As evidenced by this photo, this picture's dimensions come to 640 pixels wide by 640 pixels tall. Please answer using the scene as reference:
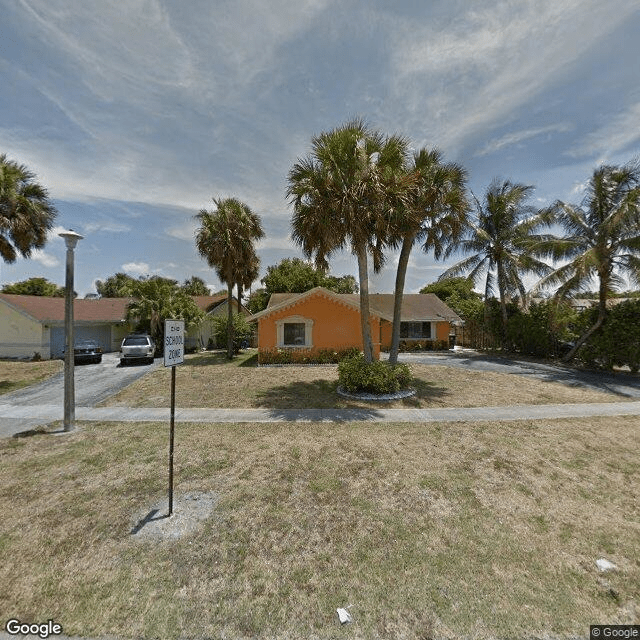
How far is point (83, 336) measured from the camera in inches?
952

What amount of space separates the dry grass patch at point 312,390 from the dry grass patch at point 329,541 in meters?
3.39

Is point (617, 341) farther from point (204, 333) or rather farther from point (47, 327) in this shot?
point (47, 327)

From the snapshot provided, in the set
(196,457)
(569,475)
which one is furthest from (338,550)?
(569,475)

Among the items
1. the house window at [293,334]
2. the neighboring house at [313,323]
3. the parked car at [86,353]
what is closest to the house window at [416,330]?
the neighboring house at [313,323]

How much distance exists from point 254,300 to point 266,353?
2026cm

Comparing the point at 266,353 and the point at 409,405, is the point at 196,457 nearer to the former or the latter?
the point at 409,405

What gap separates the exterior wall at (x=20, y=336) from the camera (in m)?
20.9

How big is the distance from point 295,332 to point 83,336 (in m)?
Answer: 17.6

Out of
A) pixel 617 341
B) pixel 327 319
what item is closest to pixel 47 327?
pixel 327 319

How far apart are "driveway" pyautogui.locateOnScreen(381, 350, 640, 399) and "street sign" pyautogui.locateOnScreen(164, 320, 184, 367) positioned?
47.2 ft

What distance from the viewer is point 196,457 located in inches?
249

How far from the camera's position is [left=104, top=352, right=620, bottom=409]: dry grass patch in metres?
10.3

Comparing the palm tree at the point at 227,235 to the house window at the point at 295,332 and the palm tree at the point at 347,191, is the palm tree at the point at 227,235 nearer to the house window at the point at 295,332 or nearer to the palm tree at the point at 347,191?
the house window at the point at 295,332

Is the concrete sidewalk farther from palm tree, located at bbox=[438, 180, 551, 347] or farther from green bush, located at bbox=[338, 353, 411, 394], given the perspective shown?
palm tree, located at bbox=[438, 180, 551, 347]
